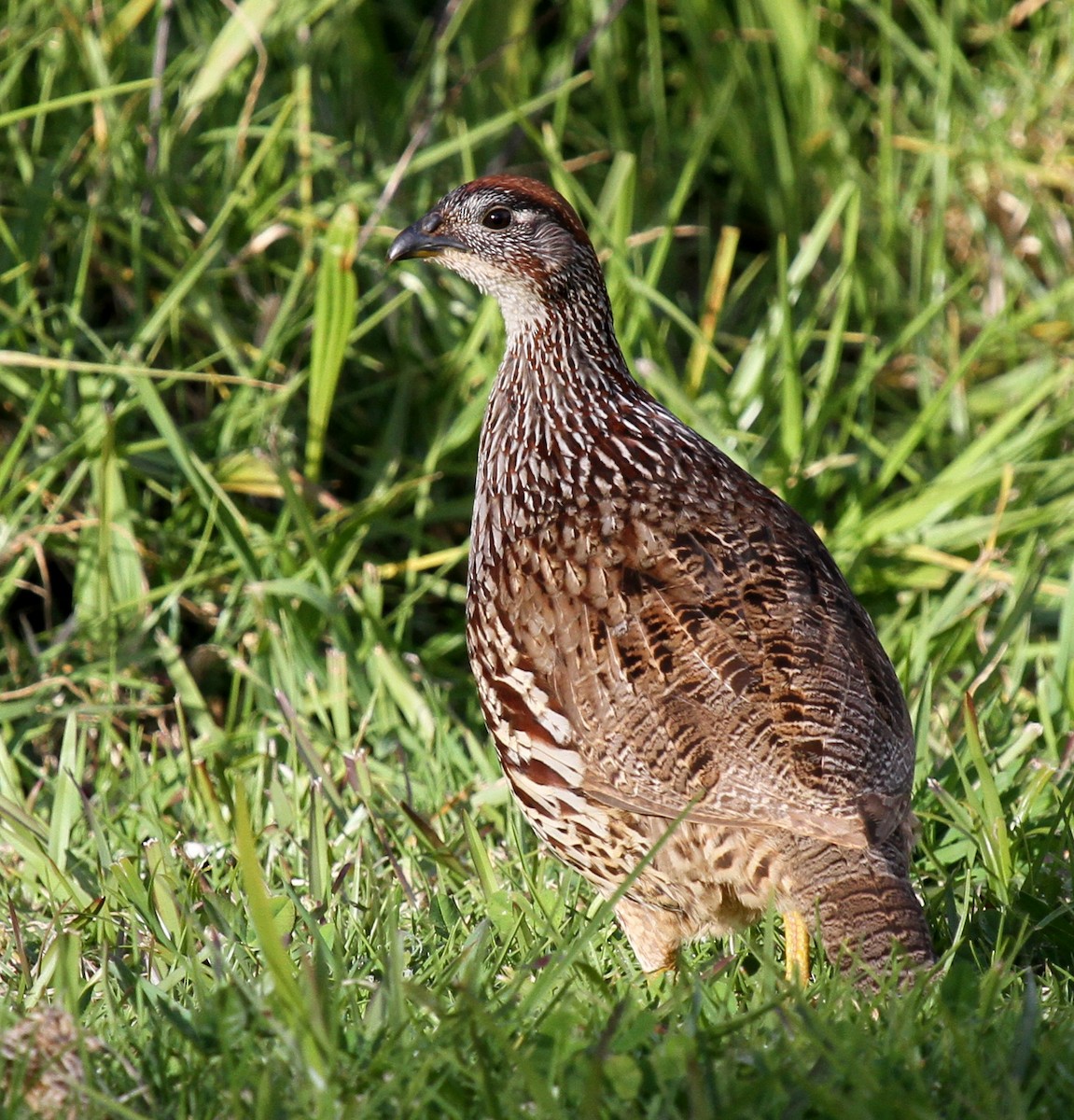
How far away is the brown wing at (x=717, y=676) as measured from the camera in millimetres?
2781

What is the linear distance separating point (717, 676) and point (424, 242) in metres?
1.50

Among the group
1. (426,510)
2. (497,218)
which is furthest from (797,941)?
(426,510)

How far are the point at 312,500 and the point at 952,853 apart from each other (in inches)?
86.4

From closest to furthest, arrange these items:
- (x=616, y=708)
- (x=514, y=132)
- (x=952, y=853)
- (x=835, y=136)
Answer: (x=616, y=708) < (x=952, y=853) < (x=514, y=132) < (x=835, y=136)

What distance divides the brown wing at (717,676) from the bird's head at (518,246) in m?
0.70

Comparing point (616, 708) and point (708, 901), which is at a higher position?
point (616, 708)

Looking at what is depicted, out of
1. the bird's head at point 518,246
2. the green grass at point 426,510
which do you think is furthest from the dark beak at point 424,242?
the green grass at point 426,510

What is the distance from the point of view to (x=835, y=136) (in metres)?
5.82

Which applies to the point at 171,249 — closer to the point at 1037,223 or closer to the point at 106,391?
the point at 106,391

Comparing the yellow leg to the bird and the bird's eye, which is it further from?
the bird's eye

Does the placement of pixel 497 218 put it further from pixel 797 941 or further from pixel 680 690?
pixel 797 941

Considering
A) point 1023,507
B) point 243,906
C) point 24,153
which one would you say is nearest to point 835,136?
point 1023,507

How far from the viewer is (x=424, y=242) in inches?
149

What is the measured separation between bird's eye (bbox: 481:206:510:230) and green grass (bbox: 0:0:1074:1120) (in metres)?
0.84
